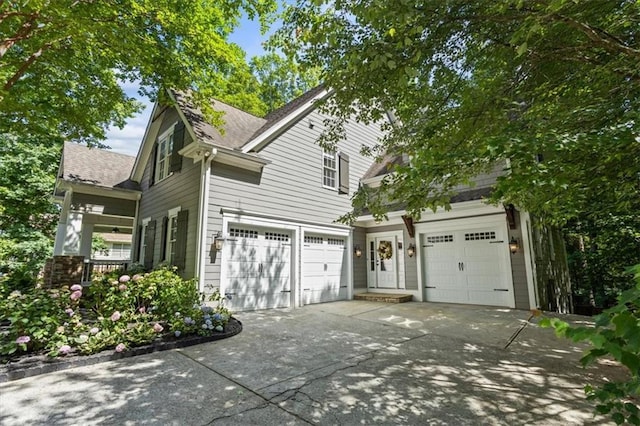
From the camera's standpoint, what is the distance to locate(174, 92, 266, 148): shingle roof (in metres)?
7.64

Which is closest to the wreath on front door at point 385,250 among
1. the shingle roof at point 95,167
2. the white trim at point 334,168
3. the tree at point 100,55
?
the white trim at point 334,168

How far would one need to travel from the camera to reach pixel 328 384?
330cm

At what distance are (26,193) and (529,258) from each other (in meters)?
21.0

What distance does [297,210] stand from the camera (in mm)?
9109

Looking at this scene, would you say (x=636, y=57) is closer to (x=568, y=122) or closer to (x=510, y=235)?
(x=568, y=122)

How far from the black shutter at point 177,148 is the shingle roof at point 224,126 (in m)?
0.77

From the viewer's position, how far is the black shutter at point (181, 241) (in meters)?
7.45

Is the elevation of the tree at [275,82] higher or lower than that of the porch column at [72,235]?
higher

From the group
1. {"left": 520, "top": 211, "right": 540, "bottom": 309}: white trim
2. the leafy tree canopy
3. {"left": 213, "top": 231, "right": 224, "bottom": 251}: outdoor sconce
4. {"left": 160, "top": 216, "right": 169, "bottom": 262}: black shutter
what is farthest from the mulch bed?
{"left": 520, "top": 211, "right": 540, "bottom": 309}: white trim

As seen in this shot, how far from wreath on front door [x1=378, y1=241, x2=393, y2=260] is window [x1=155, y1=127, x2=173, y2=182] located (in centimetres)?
738

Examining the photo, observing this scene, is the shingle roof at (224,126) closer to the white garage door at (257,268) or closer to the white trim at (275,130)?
the white trim at (275,130)

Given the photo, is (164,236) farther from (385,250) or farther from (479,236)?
(479,236)

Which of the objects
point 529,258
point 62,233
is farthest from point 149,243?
Answer: point 529,258

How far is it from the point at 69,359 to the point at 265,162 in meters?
5.72
